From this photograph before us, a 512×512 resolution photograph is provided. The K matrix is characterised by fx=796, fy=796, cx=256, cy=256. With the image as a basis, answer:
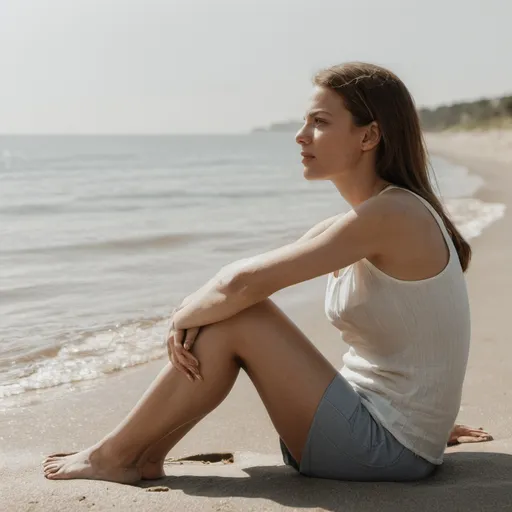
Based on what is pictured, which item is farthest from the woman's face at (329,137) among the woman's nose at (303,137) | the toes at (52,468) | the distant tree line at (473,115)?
the distant tree line at (473,115)

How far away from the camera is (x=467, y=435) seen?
3.06 metres

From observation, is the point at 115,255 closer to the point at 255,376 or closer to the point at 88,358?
the point at 88,358

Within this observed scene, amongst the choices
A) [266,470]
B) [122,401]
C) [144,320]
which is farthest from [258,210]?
[266,470]

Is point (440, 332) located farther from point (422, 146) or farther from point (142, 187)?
point (142, 187)

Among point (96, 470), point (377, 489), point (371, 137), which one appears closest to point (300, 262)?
point (371, 137)

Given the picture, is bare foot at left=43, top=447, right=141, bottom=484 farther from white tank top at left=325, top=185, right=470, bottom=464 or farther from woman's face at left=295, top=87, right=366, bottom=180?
woman's face at left=295, top=87, right=366, bottom=180

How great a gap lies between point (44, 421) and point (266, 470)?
139cm

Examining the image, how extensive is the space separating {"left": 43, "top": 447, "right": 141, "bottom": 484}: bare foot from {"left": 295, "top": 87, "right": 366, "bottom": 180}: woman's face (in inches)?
45.3

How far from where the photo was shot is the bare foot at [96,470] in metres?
2.61

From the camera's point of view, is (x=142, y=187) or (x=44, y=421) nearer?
(x=44, y=421)

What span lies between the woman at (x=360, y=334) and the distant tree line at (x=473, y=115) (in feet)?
165

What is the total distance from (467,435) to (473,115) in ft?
265

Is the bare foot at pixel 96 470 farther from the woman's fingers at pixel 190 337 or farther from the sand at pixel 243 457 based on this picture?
the woman's fingers at pixel 190 337

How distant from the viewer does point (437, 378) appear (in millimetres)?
2449
